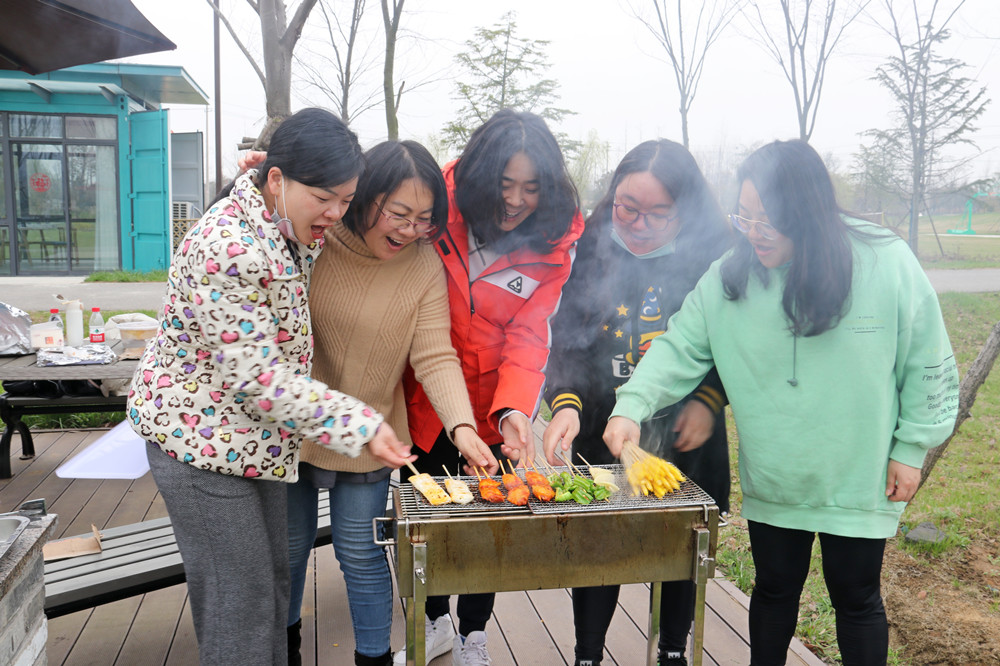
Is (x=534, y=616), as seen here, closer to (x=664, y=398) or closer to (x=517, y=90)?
(x=664, y=398)

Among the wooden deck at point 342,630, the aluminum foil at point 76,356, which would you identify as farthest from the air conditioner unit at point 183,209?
the wooden deck at point 342,630

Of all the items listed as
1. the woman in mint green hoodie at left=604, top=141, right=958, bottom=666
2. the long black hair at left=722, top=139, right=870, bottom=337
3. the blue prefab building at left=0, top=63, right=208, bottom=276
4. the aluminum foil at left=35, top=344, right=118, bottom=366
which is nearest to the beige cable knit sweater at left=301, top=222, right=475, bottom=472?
the woman in mint green hoodie at left=604, top=141, right=958, bottom=666

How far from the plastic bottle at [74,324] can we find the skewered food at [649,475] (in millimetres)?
4416

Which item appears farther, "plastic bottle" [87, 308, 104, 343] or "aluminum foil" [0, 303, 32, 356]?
"plastic bottle" [87, 308, 104, 343]

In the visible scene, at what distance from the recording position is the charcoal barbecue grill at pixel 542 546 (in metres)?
1.94

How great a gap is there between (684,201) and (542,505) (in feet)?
3.82

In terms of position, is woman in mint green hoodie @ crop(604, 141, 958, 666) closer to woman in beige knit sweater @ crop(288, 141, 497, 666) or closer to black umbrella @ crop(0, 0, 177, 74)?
woman in beige knit sweater @ crop(288, 141, 497, 666)

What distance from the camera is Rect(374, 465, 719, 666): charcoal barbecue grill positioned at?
76.2 inches

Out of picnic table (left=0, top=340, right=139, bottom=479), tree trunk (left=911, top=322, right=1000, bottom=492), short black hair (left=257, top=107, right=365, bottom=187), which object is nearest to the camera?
short black hair (left=257, top=107, right=365, bottom=187)

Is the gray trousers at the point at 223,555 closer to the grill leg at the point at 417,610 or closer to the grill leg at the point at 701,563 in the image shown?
the grill leg at the point at 417,610

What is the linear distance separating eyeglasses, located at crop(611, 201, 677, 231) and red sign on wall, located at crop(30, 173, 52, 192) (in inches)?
578

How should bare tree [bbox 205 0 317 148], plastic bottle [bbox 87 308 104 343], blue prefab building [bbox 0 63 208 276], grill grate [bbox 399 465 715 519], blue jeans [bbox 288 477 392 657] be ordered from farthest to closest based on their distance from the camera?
1. blue prefab building [bbox 0 63 208 276]
2. bare tree [bbox 205 0 317 148]
3. plastic bottle [bbox 87 308 104 343]
4. blue jeans [bbox 288 477 392 657]
5. grill grate [bbox 399 465 715 519]

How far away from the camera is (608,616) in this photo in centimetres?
260

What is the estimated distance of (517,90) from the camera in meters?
6.71
